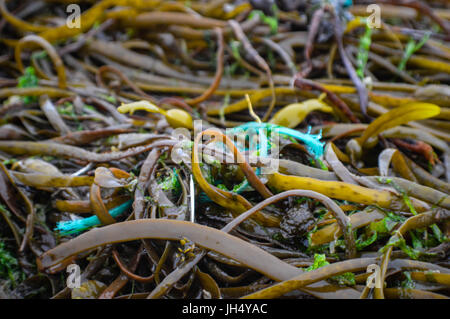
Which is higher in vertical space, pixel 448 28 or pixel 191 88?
pixel 448 28

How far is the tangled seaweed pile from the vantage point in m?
0.73

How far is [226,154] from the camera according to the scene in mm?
831

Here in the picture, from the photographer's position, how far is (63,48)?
1518 mm

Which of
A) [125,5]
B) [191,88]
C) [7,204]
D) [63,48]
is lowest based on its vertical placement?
[7,204]

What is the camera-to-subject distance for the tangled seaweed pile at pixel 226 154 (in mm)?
730

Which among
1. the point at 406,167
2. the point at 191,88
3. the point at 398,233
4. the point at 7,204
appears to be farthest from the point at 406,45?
the point at 7,204

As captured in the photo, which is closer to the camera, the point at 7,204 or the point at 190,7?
the point at 7,204

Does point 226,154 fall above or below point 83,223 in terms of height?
above

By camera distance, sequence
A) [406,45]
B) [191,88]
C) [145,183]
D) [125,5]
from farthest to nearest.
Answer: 1. [125,5]
2. [406,45]
3. [191,88]
4. [145,183]

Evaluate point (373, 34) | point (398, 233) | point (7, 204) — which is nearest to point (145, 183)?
point (7, 204)
